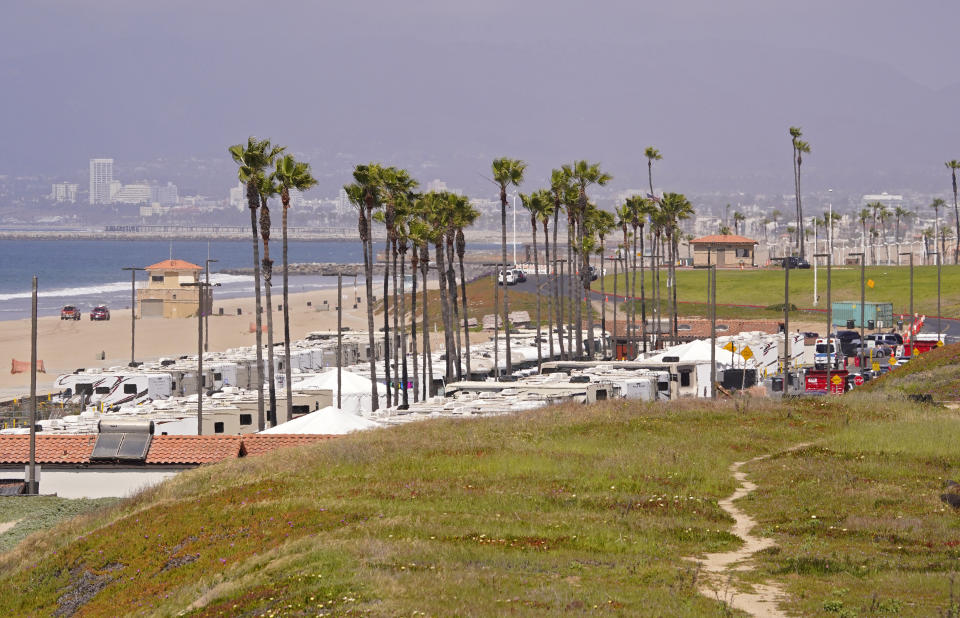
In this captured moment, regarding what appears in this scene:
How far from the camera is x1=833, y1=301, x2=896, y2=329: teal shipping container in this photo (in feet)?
335

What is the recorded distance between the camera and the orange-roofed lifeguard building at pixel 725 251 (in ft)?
591

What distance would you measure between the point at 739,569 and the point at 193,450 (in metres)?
24.6

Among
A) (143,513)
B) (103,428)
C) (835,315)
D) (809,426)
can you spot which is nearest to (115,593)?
(143,513)

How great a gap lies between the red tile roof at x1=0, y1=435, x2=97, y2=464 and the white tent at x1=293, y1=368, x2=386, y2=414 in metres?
19.6

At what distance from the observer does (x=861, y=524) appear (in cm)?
2628

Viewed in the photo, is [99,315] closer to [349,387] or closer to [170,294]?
[170,294]

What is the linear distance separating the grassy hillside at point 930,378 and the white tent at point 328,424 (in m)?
23.2

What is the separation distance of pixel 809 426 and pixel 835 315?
2575 inches

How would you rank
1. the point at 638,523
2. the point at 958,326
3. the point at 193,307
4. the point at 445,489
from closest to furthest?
the point at 638,523 → the point at 445,489 → the point at 958,326 → the point at 193,307

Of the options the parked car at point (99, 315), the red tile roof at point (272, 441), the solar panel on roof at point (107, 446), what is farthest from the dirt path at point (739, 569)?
the parked car at point (99, 315)

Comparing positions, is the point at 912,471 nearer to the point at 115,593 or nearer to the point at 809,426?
the point at 809,426

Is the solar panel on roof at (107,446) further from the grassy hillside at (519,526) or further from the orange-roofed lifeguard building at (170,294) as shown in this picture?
the orange-roofed lifeguard building at (170,294)

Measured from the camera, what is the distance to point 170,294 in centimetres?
14400

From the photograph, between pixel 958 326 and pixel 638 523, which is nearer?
pixel 638 523
